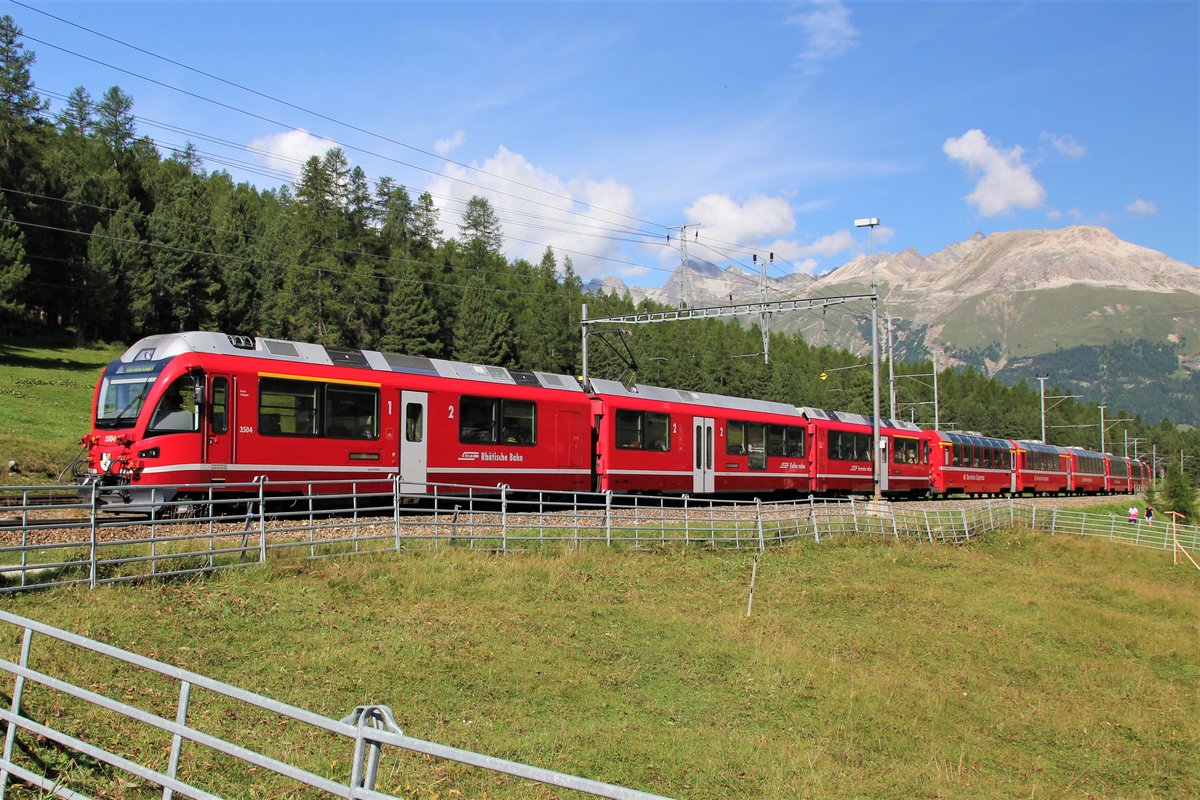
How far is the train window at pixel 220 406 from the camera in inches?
656

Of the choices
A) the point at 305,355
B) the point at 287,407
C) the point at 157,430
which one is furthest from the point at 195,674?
the point at 305,355

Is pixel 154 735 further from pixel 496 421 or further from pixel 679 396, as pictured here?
pixel 679 396

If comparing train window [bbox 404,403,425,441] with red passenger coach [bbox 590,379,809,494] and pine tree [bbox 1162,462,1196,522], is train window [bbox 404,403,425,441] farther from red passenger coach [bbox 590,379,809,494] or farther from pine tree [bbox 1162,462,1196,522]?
pine tree [bbox 1162,462,1196,522]

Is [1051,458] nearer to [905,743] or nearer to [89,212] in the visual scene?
[905,743]

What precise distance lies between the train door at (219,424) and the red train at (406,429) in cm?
3

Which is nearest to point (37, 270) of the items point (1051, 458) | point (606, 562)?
point (606, 562)

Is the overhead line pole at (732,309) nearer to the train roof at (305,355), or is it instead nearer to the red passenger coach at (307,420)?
the train roof at (305,355)

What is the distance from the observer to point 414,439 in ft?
67.1

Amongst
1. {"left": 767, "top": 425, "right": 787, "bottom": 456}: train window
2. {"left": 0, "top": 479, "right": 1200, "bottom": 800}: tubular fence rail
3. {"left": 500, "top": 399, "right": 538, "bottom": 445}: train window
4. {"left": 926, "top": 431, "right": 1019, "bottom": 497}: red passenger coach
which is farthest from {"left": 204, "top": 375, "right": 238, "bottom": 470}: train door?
{"left": 926, "top": 431, "right": 1019, "bottom": 497}: red passenger coach

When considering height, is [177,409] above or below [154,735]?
above

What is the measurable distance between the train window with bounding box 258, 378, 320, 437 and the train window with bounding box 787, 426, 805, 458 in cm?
1991

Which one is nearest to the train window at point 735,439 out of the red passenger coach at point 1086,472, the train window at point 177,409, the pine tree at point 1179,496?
the train window at point 177,409

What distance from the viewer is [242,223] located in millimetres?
80562

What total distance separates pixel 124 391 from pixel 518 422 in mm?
9287
